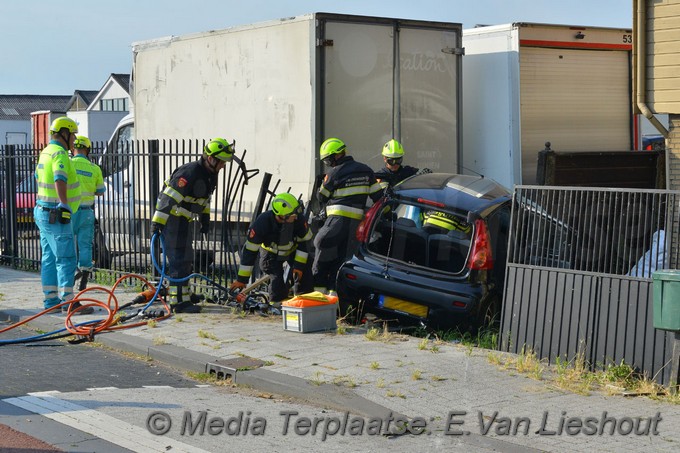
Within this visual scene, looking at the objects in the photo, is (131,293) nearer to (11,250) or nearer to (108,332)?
(108,332)

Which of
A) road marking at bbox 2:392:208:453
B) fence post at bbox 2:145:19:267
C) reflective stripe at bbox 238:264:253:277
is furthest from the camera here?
fence post at bbox 2:145:19:267

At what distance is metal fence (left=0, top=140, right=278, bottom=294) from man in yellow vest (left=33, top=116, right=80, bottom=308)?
1461mm

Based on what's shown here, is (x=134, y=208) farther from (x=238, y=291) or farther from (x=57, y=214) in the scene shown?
(x=238, y=291)

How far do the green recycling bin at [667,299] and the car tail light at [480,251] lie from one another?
2.31m

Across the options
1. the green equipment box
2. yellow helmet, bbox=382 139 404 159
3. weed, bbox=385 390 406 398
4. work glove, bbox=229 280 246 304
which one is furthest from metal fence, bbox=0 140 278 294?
weed, bbox=385 390 406 398

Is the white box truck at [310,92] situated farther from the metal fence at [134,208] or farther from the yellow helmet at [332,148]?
the yellow helmet at [332,148]

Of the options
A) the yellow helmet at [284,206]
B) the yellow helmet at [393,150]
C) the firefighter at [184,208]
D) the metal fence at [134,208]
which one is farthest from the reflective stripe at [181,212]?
the yellow helmet at [393,150]

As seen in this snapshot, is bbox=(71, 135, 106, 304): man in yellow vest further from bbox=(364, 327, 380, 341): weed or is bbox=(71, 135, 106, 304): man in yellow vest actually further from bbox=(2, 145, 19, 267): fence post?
bbox=(364, 327, 380, 341): weed

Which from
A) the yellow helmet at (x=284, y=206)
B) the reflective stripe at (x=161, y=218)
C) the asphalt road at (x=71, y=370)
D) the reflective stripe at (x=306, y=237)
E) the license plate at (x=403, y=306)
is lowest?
the asphalt road at (x=71, y=370)

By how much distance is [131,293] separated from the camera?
41.9 ft

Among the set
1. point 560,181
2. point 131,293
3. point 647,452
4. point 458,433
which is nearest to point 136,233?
point 131,293

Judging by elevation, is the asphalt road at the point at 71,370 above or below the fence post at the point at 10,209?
below

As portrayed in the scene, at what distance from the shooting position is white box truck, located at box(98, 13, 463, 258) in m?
12.7

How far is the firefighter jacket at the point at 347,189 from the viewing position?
36.4 ft
